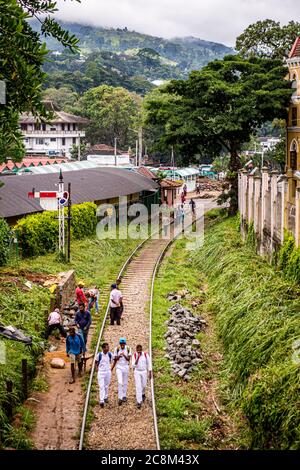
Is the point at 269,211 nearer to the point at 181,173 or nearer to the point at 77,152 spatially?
the point at 181,173

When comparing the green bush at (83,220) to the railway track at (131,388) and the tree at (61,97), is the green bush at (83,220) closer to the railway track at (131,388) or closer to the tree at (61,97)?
the railway track at (131,388)

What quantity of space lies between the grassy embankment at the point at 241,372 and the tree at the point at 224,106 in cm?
1539

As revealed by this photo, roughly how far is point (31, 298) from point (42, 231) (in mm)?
7774

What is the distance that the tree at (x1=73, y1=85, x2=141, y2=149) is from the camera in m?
87.6

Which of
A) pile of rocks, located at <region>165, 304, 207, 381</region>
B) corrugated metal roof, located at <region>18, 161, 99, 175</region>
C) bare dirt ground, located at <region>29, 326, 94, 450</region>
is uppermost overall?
corrugated metal roof, located at <region>18, 161, 99, 175</region>

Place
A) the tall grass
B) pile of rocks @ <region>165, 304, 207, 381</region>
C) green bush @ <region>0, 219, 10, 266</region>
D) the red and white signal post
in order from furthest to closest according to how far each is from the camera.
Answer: the red and white signal post, green bush @ <region>0, 219, 10, 266</region>, pile of rocks @ <region>165, 304, 207, 381</region>, the tall grass

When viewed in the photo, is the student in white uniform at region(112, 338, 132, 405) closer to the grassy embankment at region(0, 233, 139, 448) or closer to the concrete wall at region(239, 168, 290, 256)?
the grassy embankment at region(0, 233, 139, 448)

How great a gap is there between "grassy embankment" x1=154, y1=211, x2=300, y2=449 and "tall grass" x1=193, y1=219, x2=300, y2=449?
2cm

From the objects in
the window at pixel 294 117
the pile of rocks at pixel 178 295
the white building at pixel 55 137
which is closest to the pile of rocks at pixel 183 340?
the pile of rocks at pixel 178 295

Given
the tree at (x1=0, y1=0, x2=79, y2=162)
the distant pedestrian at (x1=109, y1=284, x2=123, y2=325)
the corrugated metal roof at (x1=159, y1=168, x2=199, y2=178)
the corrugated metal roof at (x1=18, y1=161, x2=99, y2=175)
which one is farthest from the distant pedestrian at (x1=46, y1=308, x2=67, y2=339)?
the corrugated metal roof at (x1=159, y1=168, x2=199, y2=178)

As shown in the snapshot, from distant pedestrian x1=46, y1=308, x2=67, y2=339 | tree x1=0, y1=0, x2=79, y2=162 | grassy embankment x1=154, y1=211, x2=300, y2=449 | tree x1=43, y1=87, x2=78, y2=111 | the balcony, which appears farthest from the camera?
tree x1=43, y1=87, x2=78, y2=111

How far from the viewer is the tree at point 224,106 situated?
1368 inches

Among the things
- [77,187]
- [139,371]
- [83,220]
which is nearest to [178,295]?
[139,371]

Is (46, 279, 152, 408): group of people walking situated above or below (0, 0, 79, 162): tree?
below
